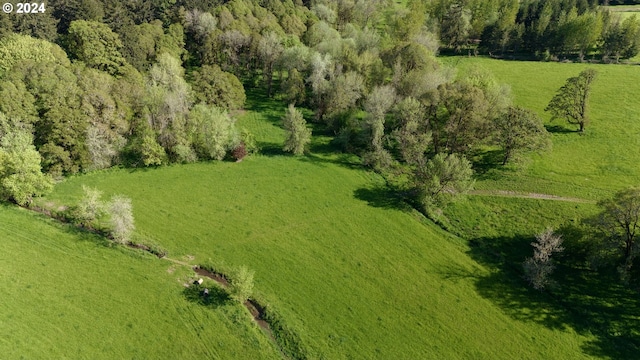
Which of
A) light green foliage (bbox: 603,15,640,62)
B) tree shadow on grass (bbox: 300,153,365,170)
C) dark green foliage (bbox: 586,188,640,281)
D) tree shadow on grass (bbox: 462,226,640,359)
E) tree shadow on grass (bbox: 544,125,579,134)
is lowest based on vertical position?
tree shadow on grass (bbox: 462,226,640,359)

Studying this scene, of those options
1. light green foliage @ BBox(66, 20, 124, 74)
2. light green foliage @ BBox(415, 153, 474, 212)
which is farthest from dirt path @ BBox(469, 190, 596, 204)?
light green foliage @ BBox(66, 20, 124, 74)

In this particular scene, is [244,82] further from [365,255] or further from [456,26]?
[456,26]

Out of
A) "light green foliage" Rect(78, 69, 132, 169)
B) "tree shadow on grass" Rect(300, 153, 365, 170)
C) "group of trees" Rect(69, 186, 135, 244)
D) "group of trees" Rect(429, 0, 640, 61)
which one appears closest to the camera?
"group of trees" Rect(69, 186, 135, 244)

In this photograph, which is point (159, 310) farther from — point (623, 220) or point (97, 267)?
point (623, 220)

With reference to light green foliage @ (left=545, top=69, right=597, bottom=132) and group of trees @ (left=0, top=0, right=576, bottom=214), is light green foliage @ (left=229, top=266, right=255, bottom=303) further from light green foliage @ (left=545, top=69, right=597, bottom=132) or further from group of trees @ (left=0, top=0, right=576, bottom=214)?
light green foliage @ (left=545, top=69, right=597, bottom=132)

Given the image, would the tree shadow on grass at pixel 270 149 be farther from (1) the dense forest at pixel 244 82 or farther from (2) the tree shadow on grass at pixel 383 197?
(2) the tree shadow on grass at pixel 383 197

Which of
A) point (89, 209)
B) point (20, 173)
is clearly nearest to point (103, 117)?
point (20, 173)

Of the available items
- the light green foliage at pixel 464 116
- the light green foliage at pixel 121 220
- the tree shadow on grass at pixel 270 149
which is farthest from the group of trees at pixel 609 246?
the light green foliage at pixel 121 220
